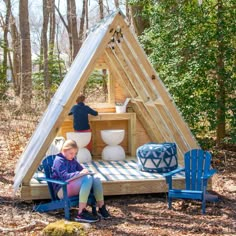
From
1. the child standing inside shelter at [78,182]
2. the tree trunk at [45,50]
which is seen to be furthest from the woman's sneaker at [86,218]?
the tree trunk at [45,50]

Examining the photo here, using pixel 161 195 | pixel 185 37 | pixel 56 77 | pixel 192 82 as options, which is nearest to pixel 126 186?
pixel 161 195

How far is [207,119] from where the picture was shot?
27.5 feet

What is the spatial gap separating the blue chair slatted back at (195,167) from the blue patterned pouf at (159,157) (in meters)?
0.71

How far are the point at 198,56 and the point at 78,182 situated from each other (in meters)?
4.11

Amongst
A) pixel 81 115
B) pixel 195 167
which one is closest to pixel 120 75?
pixel 81 115

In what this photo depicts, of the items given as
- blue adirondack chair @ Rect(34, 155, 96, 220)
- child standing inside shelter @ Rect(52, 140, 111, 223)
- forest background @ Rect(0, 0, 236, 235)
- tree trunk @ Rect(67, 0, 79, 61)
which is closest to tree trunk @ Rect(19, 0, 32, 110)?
tree trunk @ Rect(67, 0, 79, 61)

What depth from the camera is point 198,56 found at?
26.9 feet

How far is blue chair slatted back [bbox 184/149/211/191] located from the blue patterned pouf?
0.71 metres

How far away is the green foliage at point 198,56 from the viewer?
813 centimetres

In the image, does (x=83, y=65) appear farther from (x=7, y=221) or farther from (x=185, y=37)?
(x=185, y=37)

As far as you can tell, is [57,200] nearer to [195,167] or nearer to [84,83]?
[84,83]

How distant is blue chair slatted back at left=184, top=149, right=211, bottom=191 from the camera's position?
5.61 metres

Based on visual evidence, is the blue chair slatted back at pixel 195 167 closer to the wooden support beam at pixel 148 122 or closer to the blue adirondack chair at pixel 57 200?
the blue adirondack chair at pixel 57 200

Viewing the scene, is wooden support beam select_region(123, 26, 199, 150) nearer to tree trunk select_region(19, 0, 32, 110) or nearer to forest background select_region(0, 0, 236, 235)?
forest background select_region(0, 0, 236, 235)
